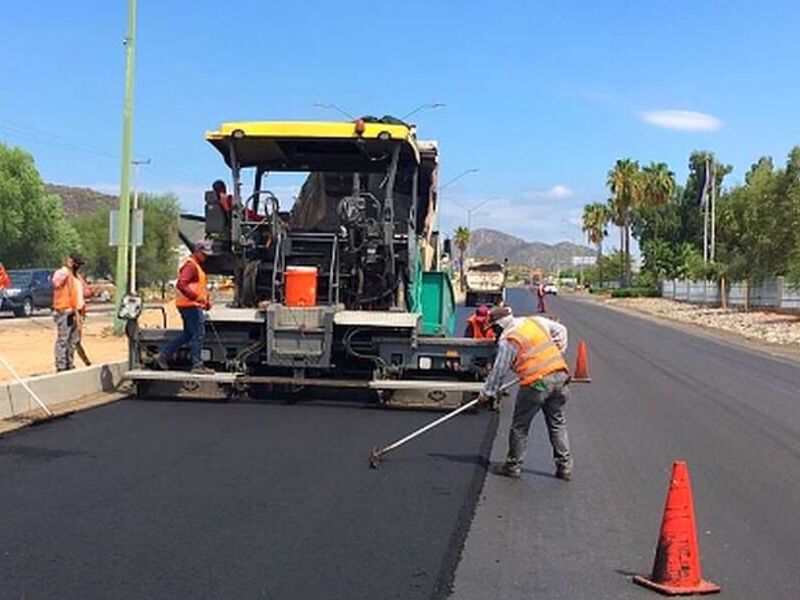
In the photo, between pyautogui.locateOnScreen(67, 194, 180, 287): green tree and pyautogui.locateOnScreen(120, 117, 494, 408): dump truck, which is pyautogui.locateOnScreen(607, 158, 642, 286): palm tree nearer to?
pyautogui.locateOnScreen(67, 194, 180, 287): green tree

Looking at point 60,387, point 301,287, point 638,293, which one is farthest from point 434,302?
point 638,293

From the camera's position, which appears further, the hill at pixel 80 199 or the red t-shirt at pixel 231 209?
the hill at pixel 80 199

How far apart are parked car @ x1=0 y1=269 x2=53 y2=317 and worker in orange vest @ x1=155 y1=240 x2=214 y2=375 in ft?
75.8

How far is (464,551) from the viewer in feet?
21.7

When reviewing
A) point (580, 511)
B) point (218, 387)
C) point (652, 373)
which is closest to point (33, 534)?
point (580, 511)

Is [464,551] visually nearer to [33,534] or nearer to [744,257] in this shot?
[33,534]

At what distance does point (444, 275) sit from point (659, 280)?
87.8 m

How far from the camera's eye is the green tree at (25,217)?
57312mm

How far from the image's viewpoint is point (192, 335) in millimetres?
12844

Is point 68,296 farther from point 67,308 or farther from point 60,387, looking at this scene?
point 60,387

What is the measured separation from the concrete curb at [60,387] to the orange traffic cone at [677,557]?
24.2 ft

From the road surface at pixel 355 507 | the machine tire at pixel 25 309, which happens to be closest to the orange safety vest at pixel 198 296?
the road surface at pixel 355 507

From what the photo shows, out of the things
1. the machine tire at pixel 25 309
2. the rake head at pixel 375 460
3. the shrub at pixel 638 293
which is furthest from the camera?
the shrub at pixel 638 293

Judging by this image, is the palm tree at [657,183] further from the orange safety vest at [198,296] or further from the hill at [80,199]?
the orange safety vest at [198,296]
